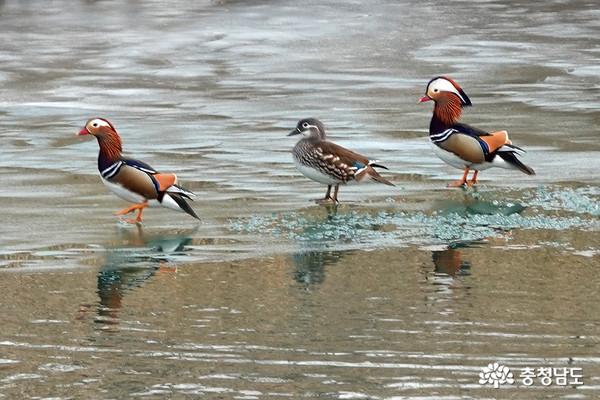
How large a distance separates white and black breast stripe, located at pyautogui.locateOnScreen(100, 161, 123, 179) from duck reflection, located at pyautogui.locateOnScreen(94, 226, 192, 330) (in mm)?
534

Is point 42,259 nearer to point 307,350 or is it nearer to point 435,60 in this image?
point 307,350

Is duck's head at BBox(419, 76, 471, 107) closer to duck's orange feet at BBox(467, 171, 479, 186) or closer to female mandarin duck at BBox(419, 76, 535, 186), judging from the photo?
female mandarin duck at BBox(419, 76, 535, 186)

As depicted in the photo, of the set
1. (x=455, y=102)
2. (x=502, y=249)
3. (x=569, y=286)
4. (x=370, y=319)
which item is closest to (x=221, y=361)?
(x=370, y=319)

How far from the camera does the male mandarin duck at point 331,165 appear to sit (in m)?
12.2

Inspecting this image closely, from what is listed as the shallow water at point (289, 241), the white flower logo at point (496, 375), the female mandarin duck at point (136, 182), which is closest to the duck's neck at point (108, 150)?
the female mandarin duck at point (136, 182)

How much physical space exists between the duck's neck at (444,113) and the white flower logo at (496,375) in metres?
5.92

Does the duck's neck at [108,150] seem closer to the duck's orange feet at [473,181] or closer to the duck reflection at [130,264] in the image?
the duck reflection at [130,264]

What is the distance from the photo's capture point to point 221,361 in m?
7.60

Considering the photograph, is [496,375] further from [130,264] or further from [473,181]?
[473,181]

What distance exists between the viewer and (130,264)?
999cm

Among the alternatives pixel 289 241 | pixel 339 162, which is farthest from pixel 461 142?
pixel 289 241

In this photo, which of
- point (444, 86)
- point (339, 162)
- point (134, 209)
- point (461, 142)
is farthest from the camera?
point (444, 86)

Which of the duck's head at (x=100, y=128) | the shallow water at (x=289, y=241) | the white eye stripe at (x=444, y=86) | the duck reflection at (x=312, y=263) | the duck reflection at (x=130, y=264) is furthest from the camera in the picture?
the white eye stripe at (x=444, y=86)

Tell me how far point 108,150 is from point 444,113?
303cm
